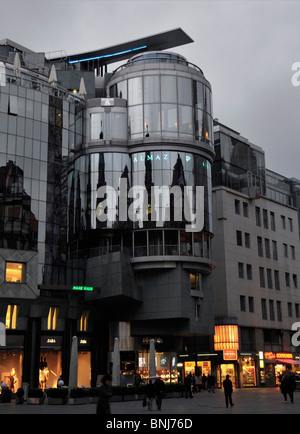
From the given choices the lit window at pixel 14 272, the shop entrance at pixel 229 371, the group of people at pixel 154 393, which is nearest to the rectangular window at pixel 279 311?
the shop entrance at pixel 229 371

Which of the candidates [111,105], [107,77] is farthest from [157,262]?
[107,77]

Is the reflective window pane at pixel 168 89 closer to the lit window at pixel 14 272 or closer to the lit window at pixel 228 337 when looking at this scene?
the lit window at pixel 14 272

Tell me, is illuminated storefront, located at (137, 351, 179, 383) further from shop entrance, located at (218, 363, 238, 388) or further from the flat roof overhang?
the flat roof overhang

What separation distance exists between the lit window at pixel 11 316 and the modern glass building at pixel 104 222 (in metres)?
0.09

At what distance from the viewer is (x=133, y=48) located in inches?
3364

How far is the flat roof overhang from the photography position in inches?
3214

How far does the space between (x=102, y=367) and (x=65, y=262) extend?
1160 centimetres

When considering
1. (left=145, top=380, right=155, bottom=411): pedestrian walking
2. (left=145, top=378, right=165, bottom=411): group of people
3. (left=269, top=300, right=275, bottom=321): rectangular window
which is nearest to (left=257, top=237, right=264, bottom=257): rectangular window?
(left=269, top=300, right=275, bottom=321): rectangular window

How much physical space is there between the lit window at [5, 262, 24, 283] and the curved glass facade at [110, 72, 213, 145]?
1832 centimetres

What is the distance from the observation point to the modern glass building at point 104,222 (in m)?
56.2

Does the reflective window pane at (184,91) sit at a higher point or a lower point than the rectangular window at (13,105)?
higher

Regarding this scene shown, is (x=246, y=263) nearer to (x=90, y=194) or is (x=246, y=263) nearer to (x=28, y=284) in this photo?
(x=90, y=194)

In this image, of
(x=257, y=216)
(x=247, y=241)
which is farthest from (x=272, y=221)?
(x=247, y=241)

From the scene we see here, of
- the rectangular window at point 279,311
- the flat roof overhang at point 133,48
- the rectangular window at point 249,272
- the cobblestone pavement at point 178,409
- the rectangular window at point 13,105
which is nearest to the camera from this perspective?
the cobblestone pavement at point 178,409
